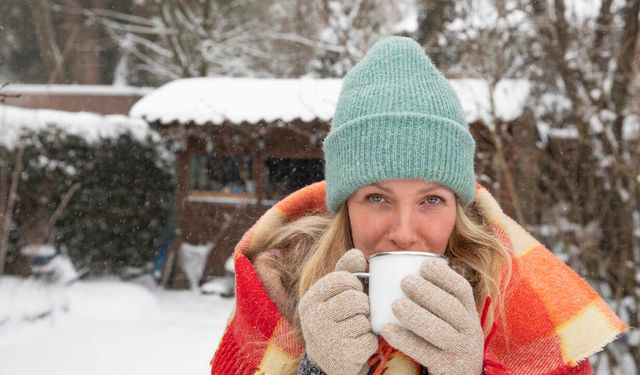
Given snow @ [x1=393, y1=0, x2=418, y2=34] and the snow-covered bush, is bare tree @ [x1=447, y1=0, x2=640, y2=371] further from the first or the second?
the snow-covered bush

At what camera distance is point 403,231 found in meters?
1.29

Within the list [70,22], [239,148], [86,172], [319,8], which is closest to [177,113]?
[239,148]

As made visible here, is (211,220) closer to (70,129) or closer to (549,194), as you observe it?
Result: (70,129)

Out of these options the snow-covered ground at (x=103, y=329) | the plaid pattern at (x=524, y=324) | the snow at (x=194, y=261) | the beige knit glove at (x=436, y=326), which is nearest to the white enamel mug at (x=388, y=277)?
the beige knit glove at (x=436, y=326)

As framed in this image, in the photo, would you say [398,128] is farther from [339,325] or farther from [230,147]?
[230,147]

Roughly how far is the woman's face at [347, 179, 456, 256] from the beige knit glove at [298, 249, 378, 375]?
195 mm

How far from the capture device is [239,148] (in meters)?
7.57

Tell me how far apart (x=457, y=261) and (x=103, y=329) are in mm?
5057

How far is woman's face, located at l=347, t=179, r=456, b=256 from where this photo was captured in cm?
130

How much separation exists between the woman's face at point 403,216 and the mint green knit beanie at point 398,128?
1.2 inches

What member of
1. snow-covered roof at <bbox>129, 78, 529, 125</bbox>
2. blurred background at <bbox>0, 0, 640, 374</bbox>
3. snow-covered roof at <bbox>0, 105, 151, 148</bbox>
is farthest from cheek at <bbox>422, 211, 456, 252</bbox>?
snow-covered roof at <bbox>0, 105, 151, 148</bbox>

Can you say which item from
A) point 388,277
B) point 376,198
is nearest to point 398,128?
point 376,198

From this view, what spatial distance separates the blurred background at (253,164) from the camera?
344 cm

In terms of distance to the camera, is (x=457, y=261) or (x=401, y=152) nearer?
(x=401, y=152)
